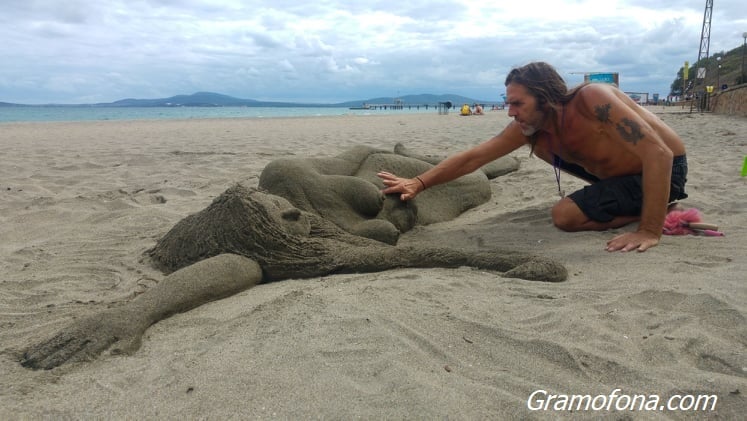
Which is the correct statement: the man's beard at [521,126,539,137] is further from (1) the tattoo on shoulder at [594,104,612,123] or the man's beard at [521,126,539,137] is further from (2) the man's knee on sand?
(2) the man's knee on sand

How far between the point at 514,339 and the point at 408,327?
1.45ft

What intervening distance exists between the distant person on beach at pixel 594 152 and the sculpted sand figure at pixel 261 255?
0.82 metres

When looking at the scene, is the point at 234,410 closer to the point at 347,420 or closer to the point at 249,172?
the point at 347,420

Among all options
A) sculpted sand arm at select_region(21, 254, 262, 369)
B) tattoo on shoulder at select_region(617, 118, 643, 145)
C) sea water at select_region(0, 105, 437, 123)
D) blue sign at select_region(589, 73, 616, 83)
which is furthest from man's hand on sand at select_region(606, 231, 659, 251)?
sea water at select_region(0, 105, 437, 123)

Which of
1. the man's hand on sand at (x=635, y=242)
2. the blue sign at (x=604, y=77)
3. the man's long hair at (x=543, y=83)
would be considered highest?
the blue sign at (x=604, y=77)

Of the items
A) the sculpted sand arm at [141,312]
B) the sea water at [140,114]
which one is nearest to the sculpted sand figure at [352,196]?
the sculpted sand arm at [141,312]

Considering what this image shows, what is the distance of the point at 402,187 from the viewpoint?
4.14m

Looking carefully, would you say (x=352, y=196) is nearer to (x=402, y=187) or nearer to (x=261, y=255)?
(x=402, y=187)

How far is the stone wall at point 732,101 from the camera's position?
52.3ft

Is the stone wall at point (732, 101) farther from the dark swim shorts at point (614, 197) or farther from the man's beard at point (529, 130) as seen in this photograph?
the man's beard at point (529, 130)

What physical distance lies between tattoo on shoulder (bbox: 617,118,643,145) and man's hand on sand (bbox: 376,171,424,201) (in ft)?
4.91

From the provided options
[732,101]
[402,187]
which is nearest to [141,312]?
[402,187]

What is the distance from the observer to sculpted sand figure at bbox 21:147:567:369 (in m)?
2.77

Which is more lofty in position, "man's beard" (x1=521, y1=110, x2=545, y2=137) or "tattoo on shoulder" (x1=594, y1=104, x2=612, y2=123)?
"tattoo on shoulder" (x1=594, y1=104, x2=612, y2=123)
